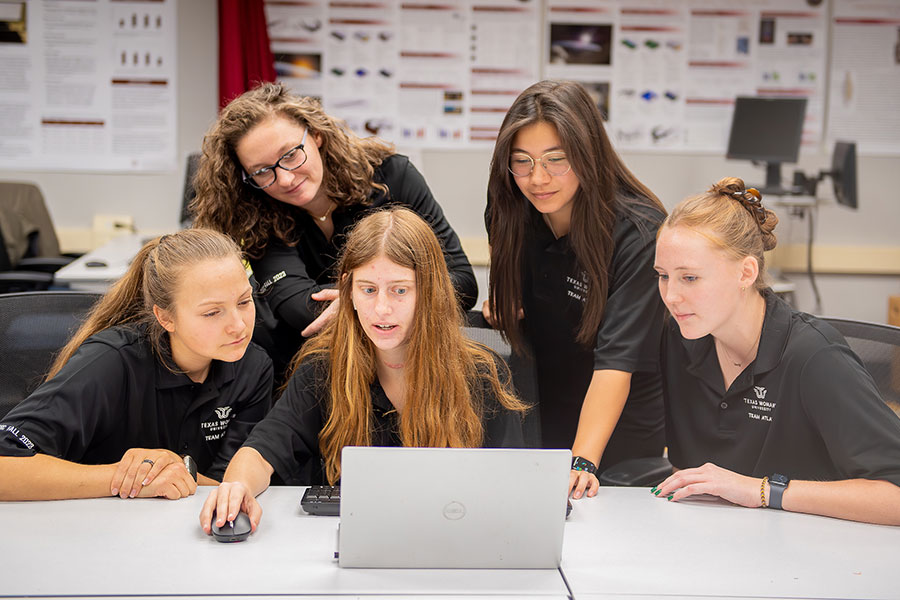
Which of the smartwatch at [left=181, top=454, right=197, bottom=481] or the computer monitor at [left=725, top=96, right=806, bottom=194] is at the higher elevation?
the computer monitor at [left=725, top=96, right=806, bottom=194]

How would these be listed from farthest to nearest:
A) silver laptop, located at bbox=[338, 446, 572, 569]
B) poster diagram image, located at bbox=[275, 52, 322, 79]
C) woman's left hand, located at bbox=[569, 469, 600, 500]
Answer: poster diagram image, located at bbox=[275, 52, 322, 79]
woman's left hand, located at bbox=[569, 469, 600, 500]
silver laptop, located at bbox=[338, 446, 572, 569]

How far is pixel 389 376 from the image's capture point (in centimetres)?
170

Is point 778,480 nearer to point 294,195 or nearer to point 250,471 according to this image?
point 250,471

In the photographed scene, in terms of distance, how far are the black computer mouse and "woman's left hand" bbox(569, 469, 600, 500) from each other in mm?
594

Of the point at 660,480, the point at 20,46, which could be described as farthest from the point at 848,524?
the point at 20,46

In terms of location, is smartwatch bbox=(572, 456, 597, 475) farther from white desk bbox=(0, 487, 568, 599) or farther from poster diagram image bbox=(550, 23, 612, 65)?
poster diagram image bbox=(550, 23, 612, 65)

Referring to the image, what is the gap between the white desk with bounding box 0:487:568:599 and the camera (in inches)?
46.0

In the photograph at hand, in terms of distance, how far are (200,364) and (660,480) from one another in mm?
1007

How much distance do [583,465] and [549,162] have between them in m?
0.62

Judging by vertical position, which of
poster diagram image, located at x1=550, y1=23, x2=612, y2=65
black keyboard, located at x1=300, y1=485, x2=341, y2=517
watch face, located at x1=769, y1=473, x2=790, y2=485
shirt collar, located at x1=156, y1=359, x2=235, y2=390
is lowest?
black keyboard, located at x1=300, y1=485, x2=341, y2=517

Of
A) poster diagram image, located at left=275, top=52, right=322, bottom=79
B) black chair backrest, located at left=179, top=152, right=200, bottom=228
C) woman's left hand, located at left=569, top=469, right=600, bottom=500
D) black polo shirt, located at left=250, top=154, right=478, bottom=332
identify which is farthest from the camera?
poster diagram image, located at left=275, top=52, right=322, bottom=79

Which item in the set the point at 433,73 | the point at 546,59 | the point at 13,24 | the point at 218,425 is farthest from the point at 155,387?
the point at 13,24

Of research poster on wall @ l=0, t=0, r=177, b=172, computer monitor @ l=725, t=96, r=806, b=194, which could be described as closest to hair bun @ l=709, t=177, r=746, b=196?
computer monitor @ l=725, t=96, r=806, b=194

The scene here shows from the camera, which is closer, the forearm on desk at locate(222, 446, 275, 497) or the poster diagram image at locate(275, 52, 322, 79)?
the forearm on desk at locate(222, 446, 275, 497)
